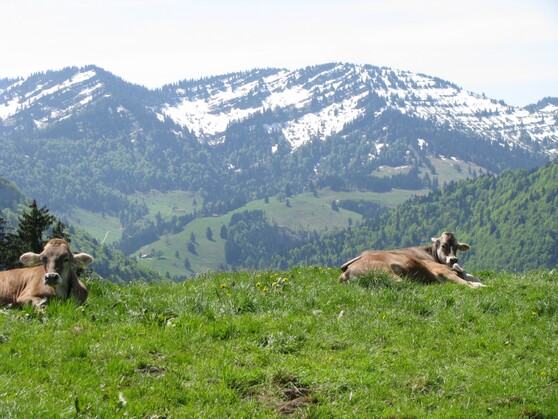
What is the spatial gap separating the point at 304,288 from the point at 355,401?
6972 mm

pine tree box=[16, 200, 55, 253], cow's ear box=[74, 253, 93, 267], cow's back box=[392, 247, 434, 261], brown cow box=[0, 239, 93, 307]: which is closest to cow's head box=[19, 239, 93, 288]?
brown cow box=[0, 239, 93, 307]

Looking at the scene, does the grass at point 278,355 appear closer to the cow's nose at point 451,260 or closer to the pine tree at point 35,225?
the cow's nose at point 451,260

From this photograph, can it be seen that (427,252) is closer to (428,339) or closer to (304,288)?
(304,288)

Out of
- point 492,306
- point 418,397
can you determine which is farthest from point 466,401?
point 492,306

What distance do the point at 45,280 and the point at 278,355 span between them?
18.1ft

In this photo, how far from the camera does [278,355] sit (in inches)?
395

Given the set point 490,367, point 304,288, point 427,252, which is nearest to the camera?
point 490,367

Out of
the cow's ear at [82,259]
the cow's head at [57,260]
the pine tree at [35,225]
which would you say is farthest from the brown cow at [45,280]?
the pine tree at [35,225]

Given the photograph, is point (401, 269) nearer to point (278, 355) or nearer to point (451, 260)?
point (451, 260)

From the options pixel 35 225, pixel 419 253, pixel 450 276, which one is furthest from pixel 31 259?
pixel 35 225

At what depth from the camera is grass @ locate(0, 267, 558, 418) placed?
8.13 m

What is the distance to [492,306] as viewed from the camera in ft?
46.3

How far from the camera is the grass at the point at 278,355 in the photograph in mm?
8133

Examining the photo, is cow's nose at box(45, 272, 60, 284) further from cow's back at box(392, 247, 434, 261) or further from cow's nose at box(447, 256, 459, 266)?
cow's nose at box(447, 256, 459, 266)
